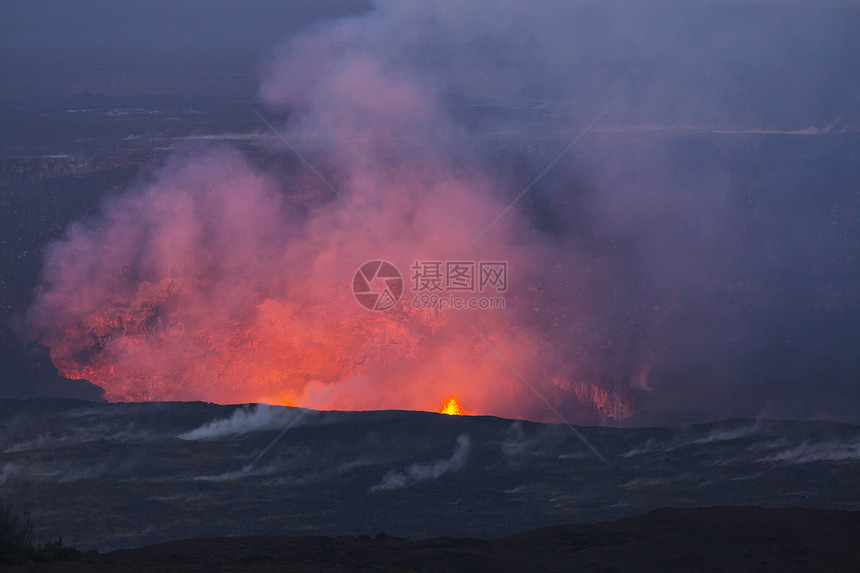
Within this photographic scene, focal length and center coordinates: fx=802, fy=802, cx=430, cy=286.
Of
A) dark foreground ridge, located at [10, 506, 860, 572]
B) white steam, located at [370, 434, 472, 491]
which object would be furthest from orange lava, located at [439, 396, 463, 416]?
dark foreground ridge, located at [10, 506, 860, 572]

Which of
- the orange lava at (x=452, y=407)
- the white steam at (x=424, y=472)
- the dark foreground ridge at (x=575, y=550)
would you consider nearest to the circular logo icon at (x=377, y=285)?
the orange lava at (x=452, y=407)

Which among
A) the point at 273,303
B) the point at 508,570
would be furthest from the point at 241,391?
the point at 508,570

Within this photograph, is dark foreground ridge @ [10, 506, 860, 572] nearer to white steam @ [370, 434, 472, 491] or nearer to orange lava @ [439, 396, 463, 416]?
white steam @ [370, 434, 472, 491]

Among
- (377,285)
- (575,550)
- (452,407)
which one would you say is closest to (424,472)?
(452,407)

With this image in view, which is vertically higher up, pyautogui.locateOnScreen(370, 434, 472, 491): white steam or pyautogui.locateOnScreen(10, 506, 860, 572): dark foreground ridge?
pyautogui.locateOnScreen(370, 434, 472, 491): white steam

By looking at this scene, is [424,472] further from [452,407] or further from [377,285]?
[377,285]

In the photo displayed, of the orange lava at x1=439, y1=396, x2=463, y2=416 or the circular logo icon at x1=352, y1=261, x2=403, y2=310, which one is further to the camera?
the circular logo icon at x1=352, y1=261, x2=403, y2=310
